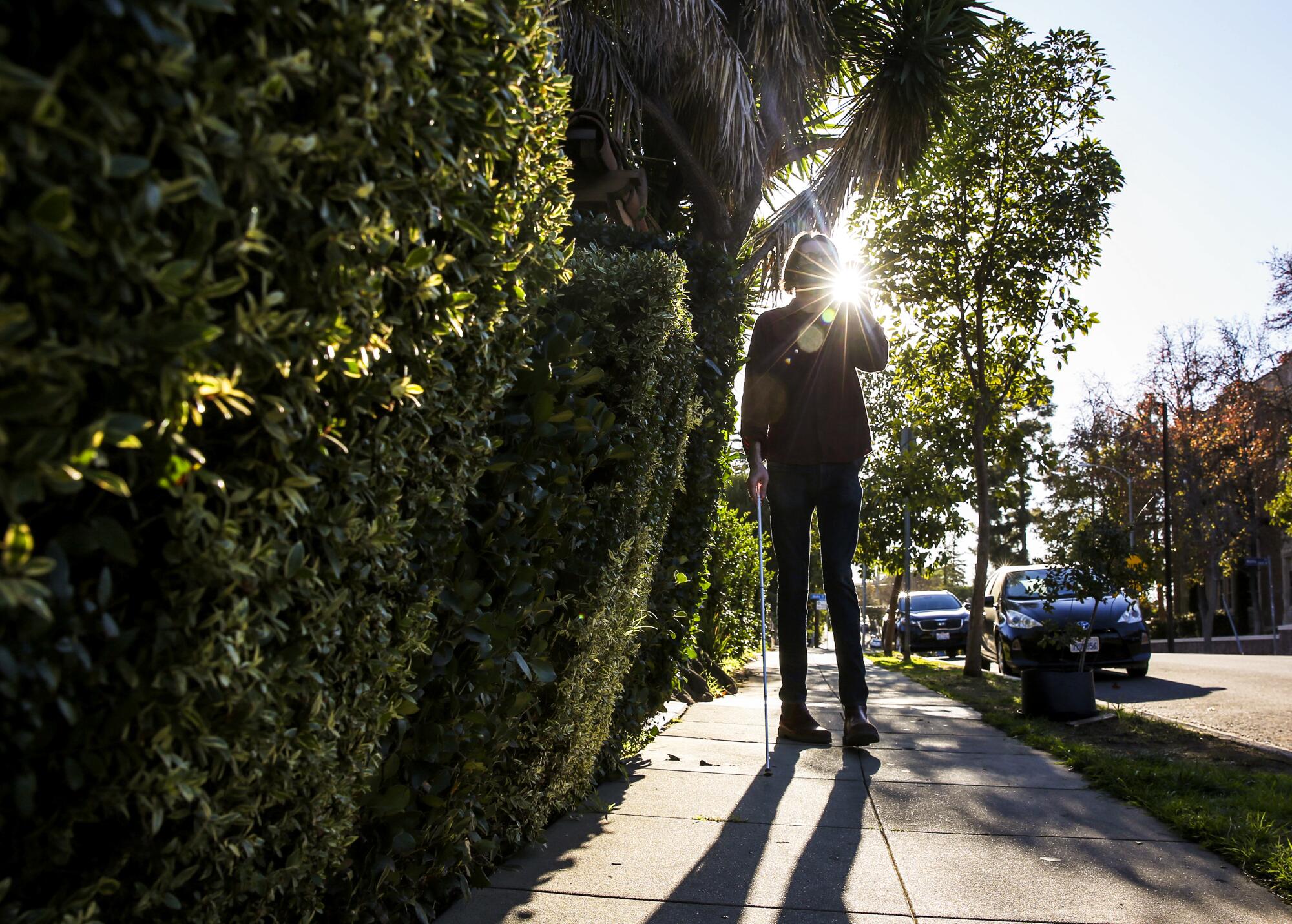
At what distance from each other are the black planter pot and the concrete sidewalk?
1.62 meters

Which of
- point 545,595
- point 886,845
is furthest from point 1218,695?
point 545,595

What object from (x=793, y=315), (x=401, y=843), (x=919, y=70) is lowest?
(x=401, y=843)

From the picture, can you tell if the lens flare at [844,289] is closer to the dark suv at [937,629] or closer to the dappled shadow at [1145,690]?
the dappled shadow at [1145,690]

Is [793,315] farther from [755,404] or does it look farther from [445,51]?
[445,51]

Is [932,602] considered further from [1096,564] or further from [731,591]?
[1096,564]

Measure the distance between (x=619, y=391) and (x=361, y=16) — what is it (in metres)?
2.02

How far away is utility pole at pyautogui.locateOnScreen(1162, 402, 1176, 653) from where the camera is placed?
96.4ft

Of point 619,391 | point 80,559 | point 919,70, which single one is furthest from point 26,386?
point 919,70

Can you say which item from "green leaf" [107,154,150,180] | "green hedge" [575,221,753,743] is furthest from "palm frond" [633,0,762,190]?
"green leaf" [107,154,150,180]

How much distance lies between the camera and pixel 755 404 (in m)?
4.81

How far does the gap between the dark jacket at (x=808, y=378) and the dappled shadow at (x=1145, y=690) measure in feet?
17.9

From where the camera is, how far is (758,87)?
32.6ft

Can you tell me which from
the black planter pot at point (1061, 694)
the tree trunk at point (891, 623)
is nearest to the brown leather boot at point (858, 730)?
the black planter pot at point (1061, 694)

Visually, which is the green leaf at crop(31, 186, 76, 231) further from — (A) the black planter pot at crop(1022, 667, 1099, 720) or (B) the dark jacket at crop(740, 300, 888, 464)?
(A) the black planter pot at crop(1022, 667, 1099, 720)
